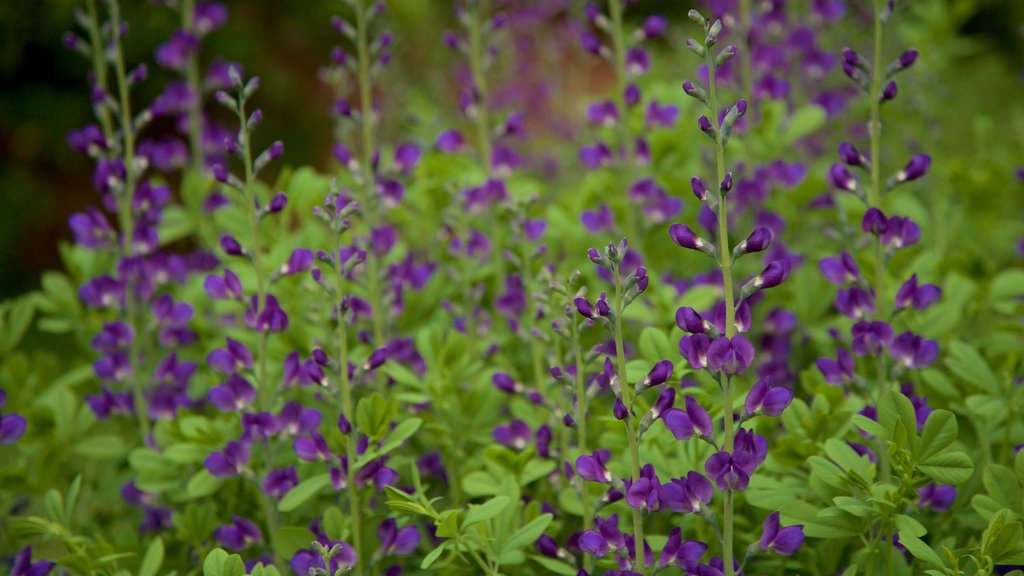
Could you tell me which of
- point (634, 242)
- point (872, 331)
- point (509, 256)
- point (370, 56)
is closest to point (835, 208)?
point (634, 242)

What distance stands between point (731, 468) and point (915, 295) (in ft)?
2.24

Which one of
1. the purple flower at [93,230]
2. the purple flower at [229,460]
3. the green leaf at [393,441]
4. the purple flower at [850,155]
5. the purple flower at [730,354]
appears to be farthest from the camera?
the purple flower at [93,230]

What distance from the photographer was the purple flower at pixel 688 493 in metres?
1.51

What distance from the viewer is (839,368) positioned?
1910 mm

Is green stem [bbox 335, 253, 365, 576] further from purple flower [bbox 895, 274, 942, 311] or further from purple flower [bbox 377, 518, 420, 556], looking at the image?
purple flower [bbox 895, 274, 942, 311]

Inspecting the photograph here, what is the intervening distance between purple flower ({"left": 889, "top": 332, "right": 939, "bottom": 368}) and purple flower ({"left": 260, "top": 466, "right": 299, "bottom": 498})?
4.17 ft

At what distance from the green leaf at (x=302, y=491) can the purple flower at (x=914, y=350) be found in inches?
46.8

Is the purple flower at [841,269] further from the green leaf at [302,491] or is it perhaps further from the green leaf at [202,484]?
the green leaf at [202,484]

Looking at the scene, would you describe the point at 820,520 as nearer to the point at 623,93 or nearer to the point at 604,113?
the point at 623,93

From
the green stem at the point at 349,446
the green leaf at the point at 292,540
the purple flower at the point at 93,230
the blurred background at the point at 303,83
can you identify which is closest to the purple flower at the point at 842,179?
the green stem at the point at 349,446

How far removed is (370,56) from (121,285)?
88 cm

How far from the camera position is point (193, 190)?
9.38ft

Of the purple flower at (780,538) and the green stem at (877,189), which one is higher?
the green stem at (877,189)

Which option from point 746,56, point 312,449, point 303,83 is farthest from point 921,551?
point 303,83
